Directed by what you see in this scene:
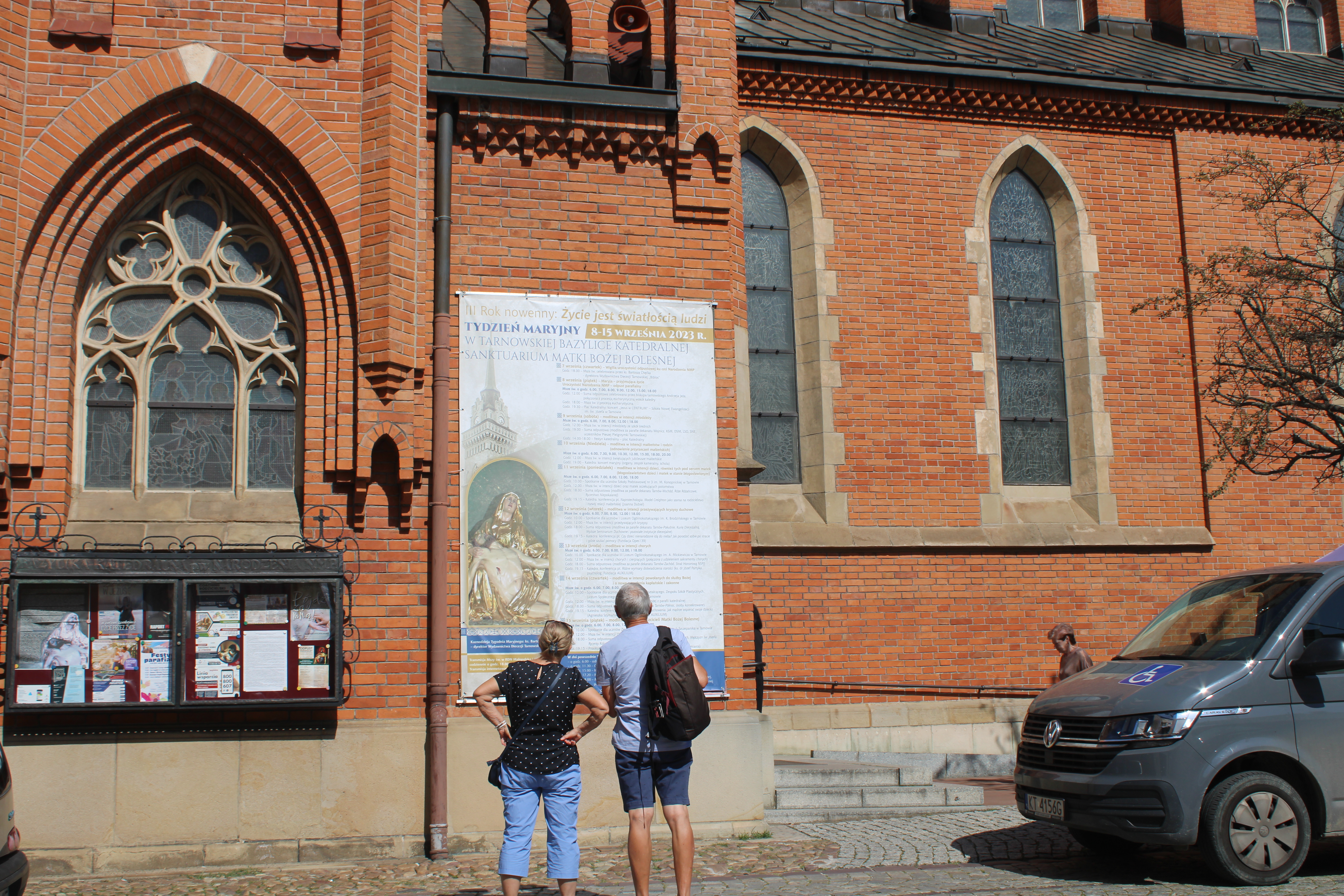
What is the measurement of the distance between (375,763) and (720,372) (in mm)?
3760

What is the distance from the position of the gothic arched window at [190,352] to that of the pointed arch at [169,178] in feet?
0.56

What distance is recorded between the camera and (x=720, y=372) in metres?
8.46

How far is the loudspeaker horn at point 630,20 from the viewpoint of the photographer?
8.93m

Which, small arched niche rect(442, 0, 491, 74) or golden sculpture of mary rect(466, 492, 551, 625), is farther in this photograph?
small arched niche rect(442, 0, 491, 74)

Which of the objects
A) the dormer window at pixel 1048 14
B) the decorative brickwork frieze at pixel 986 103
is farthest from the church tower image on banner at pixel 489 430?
the dormer window at pixel 1048 14

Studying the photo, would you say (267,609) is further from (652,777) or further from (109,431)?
(652,777)

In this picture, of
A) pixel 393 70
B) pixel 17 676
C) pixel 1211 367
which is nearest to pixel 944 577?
pixel 1211 367

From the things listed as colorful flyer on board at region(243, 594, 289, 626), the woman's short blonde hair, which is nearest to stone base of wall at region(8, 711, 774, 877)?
colorful flyer on board at region(243, 594, 289, 626)

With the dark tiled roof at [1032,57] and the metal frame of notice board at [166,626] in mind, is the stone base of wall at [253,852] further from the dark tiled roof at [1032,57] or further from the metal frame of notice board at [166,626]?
the dark tiled roof at [1032,57]

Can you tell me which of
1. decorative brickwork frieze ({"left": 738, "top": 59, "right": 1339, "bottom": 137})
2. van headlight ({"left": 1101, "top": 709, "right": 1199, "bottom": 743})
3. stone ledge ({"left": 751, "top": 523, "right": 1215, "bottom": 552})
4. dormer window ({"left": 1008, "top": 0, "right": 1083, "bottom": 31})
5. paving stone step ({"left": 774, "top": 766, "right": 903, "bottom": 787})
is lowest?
paving stone step ({"left": 774, "top": 766, "right": 903, "bottom": 787})

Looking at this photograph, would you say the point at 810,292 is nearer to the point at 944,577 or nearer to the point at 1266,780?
the point at 944,577

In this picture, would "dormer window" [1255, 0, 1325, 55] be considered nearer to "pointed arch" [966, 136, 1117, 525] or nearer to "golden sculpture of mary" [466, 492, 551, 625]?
"pointed arch" [966, 136, 1117, 525]

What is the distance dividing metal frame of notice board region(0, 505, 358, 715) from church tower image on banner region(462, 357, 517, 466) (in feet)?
3.89

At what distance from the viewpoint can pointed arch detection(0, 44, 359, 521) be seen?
7508mm
